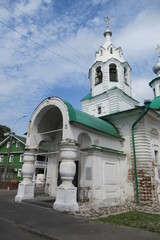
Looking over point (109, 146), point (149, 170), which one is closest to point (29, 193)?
point (109, 146)

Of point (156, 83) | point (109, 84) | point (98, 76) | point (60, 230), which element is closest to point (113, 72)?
point (98, 76)

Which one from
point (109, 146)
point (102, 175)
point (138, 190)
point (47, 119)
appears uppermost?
point (47, 119)

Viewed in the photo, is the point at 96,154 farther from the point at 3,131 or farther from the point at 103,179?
the point at 3,131

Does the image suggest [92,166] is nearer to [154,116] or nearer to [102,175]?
[102,175]

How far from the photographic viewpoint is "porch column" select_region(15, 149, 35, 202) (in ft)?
35.6

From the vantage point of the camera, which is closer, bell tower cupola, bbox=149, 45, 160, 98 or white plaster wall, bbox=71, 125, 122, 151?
white plaster wall, bbox=71, 125, 122, 151

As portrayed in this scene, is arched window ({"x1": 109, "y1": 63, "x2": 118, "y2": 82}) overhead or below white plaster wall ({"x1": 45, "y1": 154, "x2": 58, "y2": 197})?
overhead

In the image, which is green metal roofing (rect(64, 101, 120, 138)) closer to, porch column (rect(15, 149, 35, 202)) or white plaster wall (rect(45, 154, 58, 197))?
porch column (rect(15, 149, 35, 202))

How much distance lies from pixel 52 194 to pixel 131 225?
7.77m

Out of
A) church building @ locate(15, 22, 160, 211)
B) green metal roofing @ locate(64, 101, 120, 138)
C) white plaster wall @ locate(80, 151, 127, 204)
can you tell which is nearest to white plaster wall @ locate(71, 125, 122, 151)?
church building @ locate(15, 22, 160, 211)

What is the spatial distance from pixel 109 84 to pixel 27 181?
10456mm

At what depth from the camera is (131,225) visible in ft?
19.7

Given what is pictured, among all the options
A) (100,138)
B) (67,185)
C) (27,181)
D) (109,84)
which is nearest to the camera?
(67,185)

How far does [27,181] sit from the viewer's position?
11.3 metres
